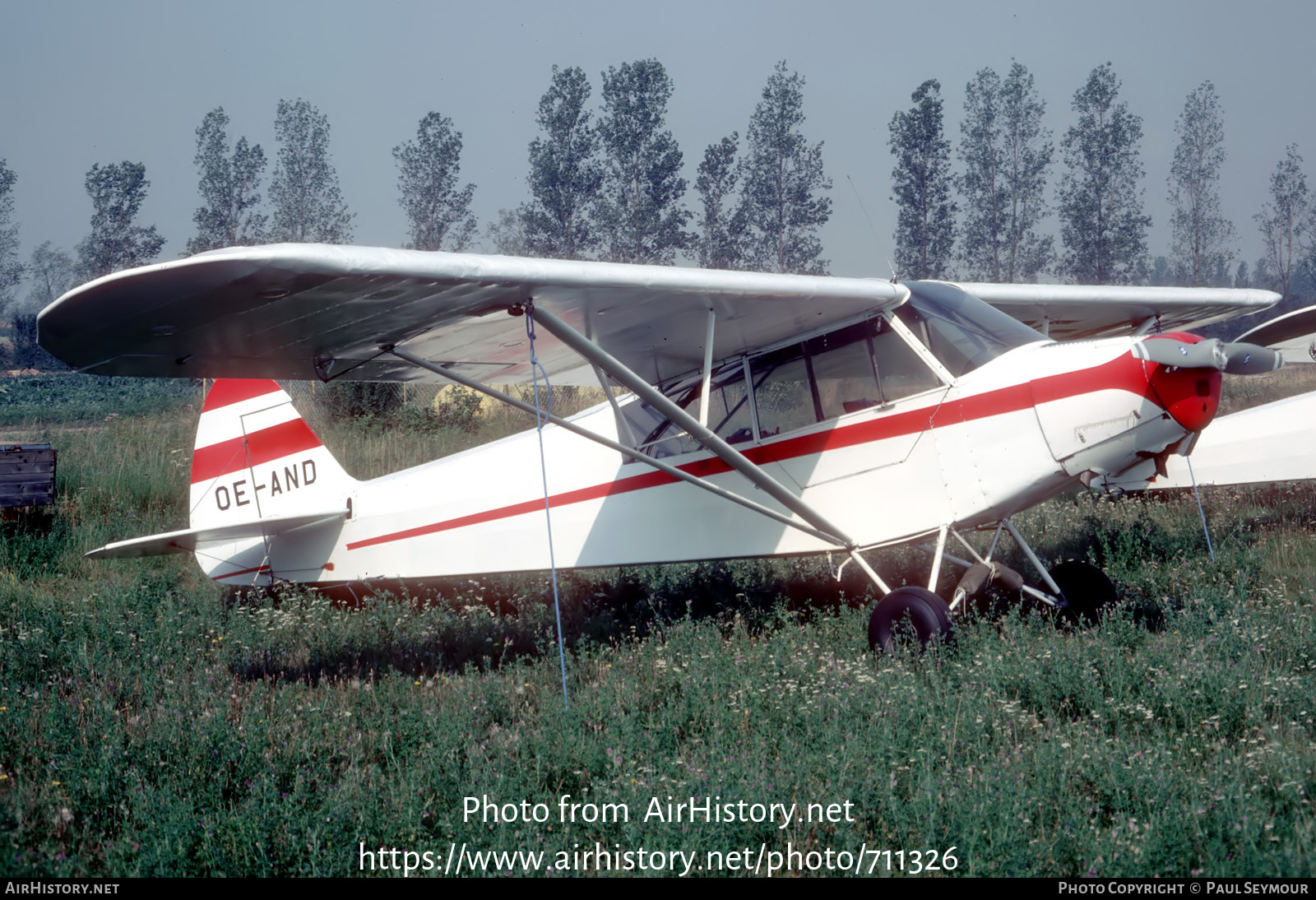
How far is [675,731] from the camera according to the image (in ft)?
13.8

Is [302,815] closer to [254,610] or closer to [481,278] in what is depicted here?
[481,278]

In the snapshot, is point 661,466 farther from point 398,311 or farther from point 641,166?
point 641,166

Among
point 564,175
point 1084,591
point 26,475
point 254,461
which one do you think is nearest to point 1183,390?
point 1084,591

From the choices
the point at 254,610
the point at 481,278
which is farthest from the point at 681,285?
the point at 254,610

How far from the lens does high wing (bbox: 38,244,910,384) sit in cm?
387

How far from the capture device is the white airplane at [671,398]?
439 cm

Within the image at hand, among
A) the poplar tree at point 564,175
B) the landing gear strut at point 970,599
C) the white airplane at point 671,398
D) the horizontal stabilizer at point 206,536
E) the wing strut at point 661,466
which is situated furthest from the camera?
the poplar tree at point 564,175

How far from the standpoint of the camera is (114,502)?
10609 mm

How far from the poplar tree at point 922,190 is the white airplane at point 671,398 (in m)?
26.9

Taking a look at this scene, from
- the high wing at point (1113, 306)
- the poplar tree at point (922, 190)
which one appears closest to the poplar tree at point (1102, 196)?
the poplar tree at point (922, 190)

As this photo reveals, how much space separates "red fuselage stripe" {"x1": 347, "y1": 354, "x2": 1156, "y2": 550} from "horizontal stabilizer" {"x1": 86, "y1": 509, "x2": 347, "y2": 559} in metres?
1.04

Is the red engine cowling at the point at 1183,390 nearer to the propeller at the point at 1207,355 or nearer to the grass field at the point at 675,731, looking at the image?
the propeller at the point at 1207,355

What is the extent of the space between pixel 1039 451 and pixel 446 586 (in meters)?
5.55

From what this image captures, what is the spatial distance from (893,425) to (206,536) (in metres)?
4.97
